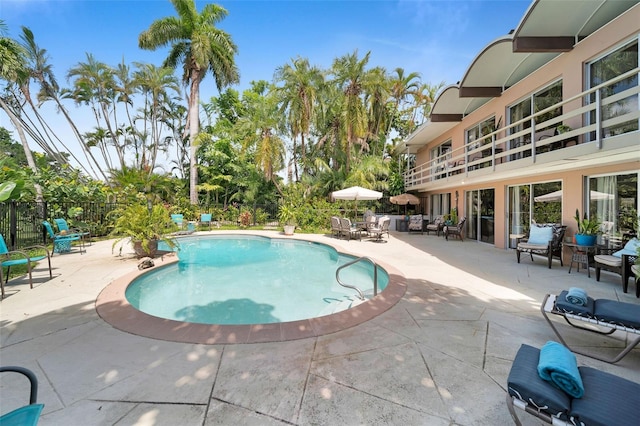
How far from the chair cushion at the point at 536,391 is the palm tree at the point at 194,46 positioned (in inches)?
722

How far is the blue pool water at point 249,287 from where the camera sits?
5113 mm

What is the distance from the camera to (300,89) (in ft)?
54.1

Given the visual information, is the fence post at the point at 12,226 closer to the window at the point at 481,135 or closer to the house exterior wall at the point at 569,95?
the house exterior wall at the point at 569,95

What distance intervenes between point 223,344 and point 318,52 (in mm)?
17732

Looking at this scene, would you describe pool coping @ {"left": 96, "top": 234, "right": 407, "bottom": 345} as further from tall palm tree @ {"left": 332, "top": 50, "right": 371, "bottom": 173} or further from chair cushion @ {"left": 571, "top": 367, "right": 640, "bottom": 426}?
tall palm tree @ {"left": 332, "top": 50, "right": 371, "bottom": 173}

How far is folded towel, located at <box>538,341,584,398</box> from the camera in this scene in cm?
178

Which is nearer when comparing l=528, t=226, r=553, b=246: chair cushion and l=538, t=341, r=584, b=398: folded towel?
l=538, t=341, r=584, b=398: folded towel

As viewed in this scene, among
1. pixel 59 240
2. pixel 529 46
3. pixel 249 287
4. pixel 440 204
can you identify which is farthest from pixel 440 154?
pixel 59 240

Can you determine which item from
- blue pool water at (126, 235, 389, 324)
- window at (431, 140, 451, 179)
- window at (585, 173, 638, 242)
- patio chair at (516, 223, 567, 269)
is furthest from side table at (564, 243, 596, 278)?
window at (431, 140, 451, 179)

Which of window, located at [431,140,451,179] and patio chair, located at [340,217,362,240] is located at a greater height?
window, located at [431,140,451,179]

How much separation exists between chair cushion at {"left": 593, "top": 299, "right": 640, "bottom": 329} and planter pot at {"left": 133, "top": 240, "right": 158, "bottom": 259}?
9.13 metres

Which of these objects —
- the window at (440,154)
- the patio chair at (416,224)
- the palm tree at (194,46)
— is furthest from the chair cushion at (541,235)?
the palm tree at (194,46)

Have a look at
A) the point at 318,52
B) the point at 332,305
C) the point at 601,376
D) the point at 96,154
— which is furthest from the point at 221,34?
the point at 601,376

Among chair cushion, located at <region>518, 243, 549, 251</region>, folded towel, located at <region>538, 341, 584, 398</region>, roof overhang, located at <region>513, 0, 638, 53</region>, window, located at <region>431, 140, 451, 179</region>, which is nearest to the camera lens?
folded towel, located at <region>538, 341, 584, 398</region>
